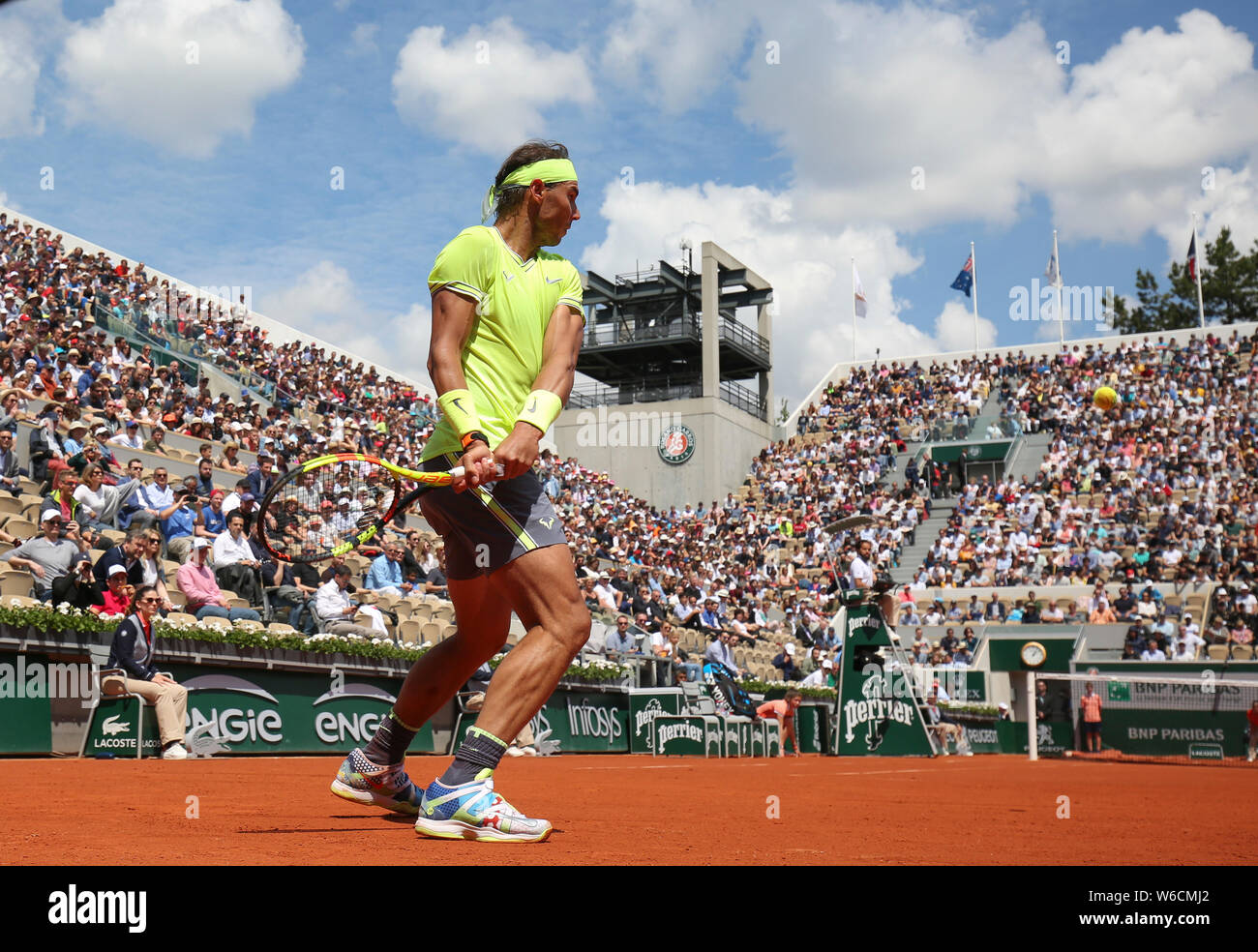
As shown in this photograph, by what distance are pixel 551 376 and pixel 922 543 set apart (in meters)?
30.3

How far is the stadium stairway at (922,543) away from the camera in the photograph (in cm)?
3212

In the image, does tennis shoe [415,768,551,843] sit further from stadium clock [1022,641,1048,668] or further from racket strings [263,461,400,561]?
stadium clock [1022,641,1048,668]

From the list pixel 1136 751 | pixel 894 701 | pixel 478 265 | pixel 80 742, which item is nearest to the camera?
pixel 478 265

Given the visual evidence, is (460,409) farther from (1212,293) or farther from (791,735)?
(1212,293)

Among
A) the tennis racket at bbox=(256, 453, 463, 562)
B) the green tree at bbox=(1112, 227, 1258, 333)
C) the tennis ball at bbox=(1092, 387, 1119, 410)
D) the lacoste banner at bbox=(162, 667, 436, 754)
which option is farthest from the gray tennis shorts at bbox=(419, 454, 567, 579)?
the green tree at bbox=(1112, 227, 1258, 333)

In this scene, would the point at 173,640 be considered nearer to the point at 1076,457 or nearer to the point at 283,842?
the point at 283,842

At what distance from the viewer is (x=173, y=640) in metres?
10.8

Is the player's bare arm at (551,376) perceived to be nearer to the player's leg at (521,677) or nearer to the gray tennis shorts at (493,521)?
the gray tennis shorts at (493,521)

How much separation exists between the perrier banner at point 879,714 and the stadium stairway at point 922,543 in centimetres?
1489

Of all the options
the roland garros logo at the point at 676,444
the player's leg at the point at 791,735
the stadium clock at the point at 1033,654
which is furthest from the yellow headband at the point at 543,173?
the roland garros logo at the point at 676,444

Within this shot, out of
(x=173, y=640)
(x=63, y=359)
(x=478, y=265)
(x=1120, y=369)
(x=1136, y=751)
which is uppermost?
(x=1120, y=369)

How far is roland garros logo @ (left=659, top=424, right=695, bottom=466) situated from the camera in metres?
42.5
